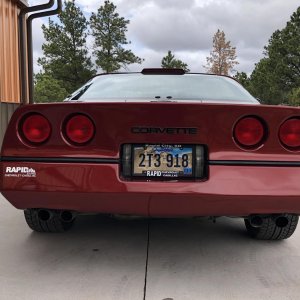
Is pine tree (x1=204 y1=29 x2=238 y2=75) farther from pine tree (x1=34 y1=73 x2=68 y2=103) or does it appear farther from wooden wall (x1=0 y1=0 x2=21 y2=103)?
wooden wall (x1=0 y1=0 x2=21 y2=103)

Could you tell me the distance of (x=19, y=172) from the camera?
2541 mm

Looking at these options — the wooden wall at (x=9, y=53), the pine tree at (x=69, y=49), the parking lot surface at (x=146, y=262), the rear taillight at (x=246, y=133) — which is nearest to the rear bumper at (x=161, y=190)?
the rear taillight at (x=246, y=133)

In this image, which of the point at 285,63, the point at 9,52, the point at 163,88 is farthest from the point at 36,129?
the point at 285,63

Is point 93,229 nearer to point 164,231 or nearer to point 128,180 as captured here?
point 164,231

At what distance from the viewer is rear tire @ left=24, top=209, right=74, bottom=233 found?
3408 mm

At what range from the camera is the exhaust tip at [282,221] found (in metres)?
3.21

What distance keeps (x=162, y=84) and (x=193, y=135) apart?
3.54ft

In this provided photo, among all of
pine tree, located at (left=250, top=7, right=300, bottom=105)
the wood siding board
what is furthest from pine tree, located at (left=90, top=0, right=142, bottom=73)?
the wood siding board

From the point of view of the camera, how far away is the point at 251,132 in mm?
2516

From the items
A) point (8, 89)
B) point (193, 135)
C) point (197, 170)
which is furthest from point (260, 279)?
point (8, 89)

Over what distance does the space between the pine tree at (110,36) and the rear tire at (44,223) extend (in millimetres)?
36443

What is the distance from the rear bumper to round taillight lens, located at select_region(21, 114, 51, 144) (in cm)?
15

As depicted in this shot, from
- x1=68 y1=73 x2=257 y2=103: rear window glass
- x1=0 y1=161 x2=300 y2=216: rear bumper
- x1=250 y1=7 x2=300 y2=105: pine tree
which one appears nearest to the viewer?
x1=0 y1=161 x2=300 y2=216: rear bumper

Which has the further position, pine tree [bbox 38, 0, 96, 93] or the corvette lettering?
pine tree [bbox 38, 0, 96, 93]
